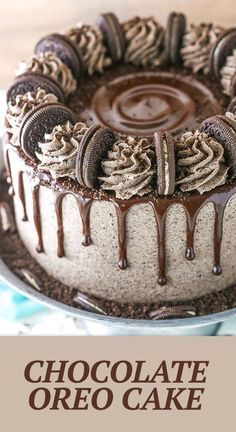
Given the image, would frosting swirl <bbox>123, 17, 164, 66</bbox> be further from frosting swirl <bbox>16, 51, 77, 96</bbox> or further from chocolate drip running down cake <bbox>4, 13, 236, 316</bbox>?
frosting swirl <bbox>16, 51, 77, 96</bbox>

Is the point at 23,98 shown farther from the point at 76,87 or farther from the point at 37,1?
the point at 37,1

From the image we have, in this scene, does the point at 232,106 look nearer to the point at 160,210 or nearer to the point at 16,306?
the point at 160,210

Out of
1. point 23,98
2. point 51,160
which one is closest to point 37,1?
point 23,98

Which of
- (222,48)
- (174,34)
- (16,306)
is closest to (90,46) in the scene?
(174,34)

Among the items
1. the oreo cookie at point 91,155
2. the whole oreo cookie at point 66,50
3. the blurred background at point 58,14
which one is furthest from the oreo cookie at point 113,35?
the blurred background at point 58,14

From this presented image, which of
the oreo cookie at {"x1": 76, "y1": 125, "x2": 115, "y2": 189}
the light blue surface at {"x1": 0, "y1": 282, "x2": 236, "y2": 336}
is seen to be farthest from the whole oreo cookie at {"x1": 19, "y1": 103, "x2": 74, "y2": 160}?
the light blue surface at {"x1": 0, "y1": 282, "x2": 236, "y2": 336}

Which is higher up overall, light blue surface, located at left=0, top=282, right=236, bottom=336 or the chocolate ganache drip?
the chocolate ganache drip
